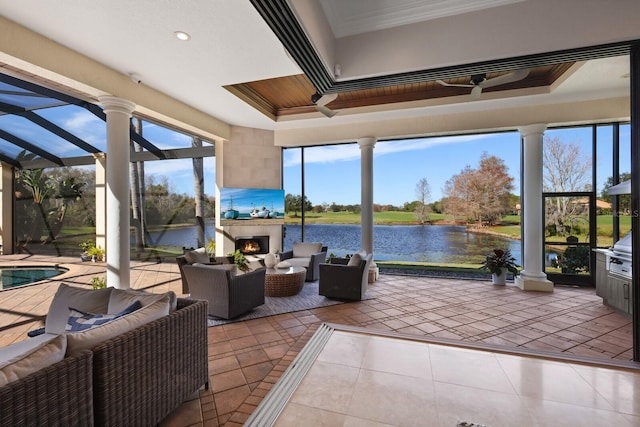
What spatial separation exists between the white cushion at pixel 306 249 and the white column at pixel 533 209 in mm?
3890

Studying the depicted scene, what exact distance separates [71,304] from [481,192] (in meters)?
8.18

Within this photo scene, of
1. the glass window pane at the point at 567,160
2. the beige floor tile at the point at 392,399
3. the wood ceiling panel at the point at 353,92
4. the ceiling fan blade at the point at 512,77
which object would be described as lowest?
the beige floor tile at the point at 392,399

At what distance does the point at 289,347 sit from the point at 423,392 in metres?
1.32

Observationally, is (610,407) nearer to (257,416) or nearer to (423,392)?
(423,392)

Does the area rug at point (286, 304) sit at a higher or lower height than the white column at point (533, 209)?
lower

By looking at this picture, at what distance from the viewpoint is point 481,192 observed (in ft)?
24.4

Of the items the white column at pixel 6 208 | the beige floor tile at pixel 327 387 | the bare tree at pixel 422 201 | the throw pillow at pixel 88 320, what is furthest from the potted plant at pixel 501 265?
the white column at pixel 6 208

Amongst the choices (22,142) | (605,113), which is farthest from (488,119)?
(22,142)

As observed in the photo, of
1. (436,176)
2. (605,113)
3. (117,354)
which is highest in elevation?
(605,113)

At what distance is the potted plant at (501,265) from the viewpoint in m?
5.46

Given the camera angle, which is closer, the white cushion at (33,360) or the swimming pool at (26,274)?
the white cushion at (33,360)

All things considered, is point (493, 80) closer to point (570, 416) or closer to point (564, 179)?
point (570, 416)

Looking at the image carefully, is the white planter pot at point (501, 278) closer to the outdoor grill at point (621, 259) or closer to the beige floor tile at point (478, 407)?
the outdoor grill at point (621, 259)

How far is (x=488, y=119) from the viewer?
523 centimetres
